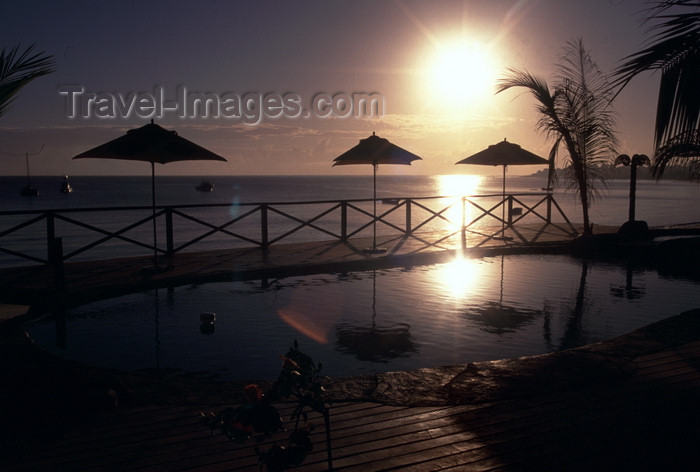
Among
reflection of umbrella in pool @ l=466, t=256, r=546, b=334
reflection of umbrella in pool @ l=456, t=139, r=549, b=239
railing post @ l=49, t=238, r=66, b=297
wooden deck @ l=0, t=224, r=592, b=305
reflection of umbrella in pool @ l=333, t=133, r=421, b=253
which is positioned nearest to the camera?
reflection of umbrella in pool @ l=466, t=256, r=546, b=334

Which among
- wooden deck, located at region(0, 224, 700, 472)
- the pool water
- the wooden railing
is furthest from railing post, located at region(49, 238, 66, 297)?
wooden deck, located at region(0, 224, 700, 472)

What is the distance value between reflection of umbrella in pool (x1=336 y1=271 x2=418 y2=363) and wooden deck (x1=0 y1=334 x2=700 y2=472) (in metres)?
2.02

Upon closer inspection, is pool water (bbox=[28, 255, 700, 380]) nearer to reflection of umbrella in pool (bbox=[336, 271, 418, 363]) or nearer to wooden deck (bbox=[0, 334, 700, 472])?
reflection of umbrella in pool (bbox=[336, 271, 418, 363])

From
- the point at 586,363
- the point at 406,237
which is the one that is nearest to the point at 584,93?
the point at 406,237

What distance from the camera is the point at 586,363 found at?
171 inches

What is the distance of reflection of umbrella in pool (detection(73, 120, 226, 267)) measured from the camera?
29.9ft

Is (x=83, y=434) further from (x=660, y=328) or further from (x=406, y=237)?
(x=406, y=237)

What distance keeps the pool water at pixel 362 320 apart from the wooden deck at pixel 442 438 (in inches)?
67.0

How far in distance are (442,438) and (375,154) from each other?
969 cm

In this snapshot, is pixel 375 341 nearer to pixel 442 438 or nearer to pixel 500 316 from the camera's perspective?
pixel 500 316

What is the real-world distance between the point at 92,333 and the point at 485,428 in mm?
5147

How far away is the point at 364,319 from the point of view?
283 inches

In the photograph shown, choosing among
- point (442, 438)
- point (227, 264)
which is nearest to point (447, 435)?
point (442, 438)

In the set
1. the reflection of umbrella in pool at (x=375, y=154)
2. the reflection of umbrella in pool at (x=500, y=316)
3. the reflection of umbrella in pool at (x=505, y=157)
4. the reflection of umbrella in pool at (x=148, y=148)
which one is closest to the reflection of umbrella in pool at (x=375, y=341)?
the reflection of umbrella in pool at (x=500, y=316)
